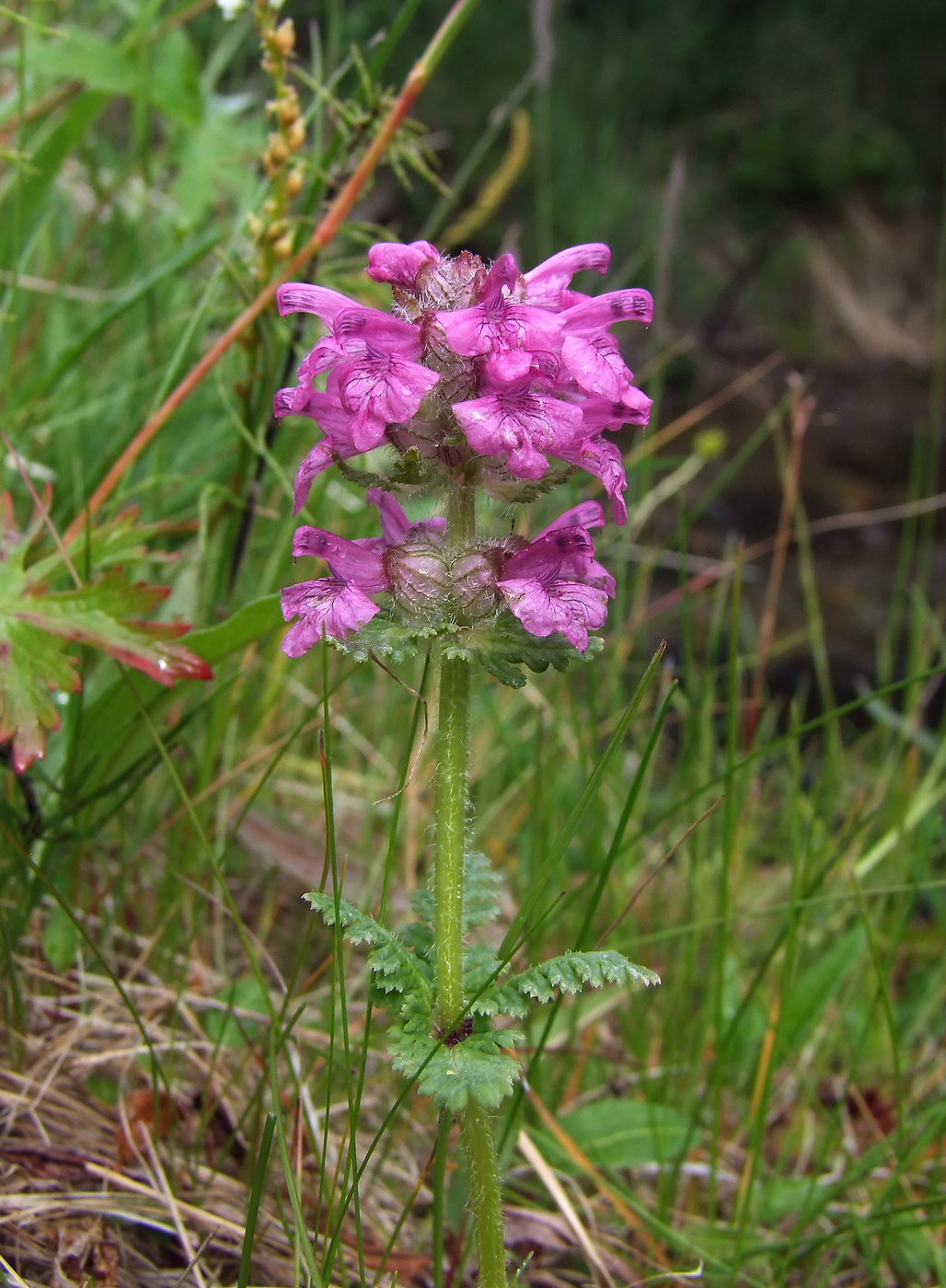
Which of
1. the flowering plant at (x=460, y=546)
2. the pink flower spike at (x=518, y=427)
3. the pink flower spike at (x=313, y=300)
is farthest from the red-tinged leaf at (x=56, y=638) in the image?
the pink flower spike at (x=518, y=427)

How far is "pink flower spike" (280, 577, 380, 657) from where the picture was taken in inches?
37.7

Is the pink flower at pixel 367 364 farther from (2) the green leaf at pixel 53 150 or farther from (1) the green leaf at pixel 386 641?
(2) the green leaf at pixel 53 150

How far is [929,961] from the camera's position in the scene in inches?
95.4

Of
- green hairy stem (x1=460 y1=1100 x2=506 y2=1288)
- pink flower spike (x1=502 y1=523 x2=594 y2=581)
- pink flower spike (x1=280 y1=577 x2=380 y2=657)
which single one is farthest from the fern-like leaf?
pink flower spike (x1=502 y1=523 x2=594 y2=581)

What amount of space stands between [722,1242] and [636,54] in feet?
39.8

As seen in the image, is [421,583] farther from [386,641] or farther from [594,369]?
[594,369]

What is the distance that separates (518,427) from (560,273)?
273 millimetres

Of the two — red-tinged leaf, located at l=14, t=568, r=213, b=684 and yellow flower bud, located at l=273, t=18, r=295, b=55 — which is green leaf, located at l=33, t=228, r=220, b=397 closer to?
yellow flower bud, located at l=273, t=18, r=295, b=55

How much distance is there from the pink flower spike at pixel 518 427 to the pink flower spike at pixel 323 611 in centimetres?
18

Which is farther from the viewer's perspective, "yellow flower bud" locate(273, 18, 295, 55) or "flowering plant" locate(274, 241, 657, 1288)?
"yellow flower bud" locate(273, 18, 295, 55)

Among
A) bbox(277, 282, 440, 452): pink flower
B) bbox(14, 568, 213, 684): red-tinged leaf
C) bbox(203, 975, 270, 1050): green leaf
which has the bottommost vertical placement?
bbox(203, 975, 270, 1050): green leaf

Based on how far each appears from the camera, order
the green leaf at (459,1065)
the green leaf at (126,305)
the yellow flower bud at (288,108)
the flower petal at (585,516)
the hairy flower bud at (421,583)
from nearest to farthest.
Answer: the green leaf at (459,1065), the hairy flower bud at (421,583), the flower petal at (585,516), the yellow flower bud at (288,108), the green leaf at (126,305)

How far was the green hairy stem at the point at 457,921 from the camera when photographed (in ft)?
3.13

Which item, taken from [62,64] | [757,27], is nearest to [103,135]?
[62,64]
